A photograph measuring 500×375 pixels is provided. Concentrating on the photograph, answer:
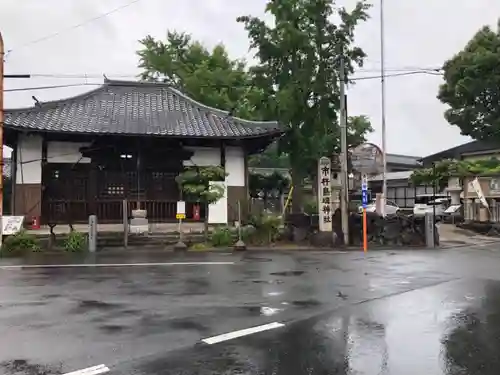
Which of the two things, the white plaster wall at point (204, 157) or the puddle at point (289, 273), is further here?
the white plaster wall at point (204, 157)

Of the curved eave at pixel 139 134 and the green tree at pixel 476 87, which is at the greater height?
the green tree at pixel 476 87

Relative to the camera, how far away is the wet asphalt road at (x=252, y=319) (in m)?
5.46

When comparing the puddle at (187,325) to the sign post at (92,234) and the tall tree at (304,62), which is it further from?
the tall tree at (304,62)

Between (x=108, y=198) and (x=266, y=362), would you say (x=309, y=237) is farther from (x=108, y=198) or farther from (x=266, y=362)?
(x=266, y=362)

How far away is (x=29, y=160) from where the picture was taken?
21891 millimetres

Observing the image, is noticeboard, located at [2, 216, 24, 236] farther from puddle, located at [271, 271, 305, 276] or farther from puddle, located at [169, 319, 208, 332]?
puddle, located at [169, 319, 208, 332]

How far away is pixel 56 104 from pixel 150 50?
576 inches

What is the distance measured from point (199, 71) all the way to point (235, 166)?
38.5 ft

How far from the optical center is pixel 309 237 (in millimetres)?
21547

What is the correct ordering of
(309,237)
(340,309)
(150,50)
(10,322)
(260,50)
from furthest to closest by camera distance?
1. (150,50)
2. (260,50)
3. (309,237)
4. (340,309)
5. (10,322)

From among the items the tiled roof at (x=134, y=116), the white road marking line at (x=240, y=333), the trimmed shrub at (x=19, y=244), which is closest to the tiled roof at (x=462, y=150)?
the tiled roof at (x=134, y=116)

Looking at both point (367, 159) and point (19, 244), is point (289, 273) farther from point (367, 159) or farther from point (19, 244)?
point (367, 159)

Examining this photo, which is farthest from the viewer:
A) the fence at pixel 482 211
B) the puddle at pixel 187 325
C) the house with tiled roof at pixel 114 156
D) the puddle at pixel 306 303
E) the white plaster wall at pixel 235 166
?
the fence at pixel 482 211

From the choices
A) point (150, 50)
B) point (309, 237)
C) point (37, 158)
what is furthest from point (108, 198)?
point (150, 50)
